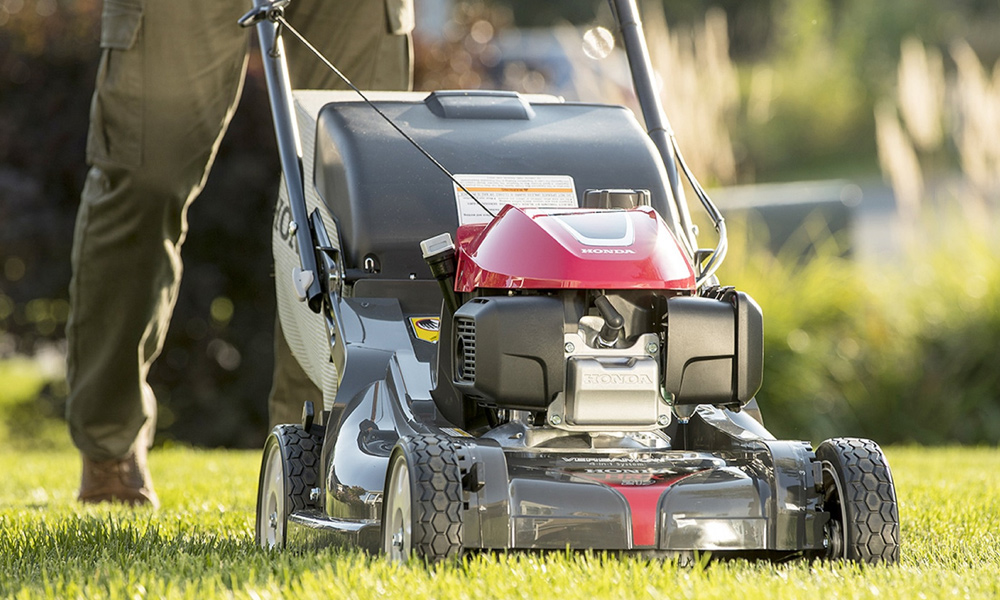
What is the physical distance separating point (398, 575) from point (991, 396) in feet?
15.2

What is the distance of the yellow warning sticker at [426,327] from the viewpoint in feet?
8.27

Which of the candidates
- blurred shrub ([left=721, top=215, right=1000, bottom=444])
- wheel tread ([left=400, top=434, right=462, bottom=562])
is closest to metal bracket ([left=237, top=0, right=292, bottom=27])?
wheel tread ([left=400, top=434, right=462, bottom=562])

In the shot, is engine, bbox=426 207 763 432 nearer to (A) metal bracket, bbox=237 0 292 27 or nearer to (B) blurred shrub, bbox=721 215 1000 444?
(A) metal bracket, bbox=237 0 292 27

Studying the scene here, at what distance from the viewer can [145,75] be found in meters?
3.15

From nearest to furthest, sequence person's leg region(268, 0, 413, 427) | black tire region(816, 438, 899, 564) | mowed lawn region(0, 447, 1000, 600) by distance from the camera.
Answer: mowed lawn region(0, 447, 1000, 600) → black tire region(816, 438, 899, 564) → person's leg region(268, 0, 413, 427)

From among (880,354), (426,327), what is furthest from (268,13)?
(880,354)

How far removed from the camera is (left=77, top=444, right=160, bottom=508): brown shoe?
11.5 feet

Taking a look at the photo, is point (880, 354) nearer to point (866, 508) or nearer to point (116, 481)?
point (116, 481)

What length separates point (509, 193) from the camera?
2727 mm

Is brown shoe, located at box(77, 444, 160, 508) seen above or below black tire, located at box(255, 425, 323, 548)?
below

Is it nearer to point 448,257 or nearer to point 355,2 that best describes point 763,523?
point 448,257

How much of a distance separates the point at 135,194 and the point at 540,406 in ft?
4.97

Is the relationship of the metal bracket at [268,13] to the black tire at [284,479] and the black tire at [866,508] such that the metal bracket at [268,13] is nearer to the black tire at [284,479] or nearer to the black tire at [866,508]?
the black tire at [284,479]

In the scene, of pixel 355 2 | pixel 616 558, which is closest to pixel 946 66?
pixel 355 2
